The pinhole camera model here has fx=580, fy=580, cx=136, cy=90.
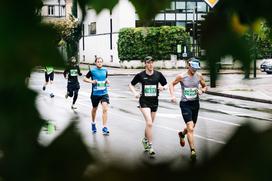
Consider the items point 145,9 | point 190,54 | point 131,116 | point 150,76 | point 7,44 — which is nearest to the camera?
point 7,44

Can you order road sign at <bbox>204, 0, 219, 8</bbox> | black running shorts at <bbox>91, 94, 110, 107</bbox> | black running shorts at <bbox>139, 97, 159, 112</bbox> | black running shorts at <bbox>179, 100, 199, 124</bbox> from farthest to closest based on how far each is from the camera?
black running shorts at <bbox>91, 94, 110, 107</bbox>, black running shorts at <bbox>139, 97, 159, 112</bbox>, black running shorts at <bbox>179, 100, 199, 124</bbox>, road sign at <bbox>204, 0, 219, 8</bbox>

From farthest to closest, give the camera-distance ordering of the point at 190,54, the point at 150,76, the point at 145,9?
the point at 150,76, the point at 145,9, the point at 190,54

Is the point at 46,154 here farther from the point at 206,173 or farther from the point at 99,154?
the point at 206,173

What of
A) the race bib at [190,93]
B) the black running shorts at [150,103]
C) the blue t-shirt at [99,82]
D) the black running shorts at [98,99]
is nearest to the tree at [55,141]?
the race bib at [190,93]

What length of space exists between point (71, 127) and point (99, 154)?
0.06m

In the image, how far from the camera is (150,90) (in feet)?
30.2

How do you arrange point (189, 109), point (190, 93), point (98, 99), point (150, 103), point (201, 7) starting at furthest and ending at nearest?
point (98, 99) → point (150, 103) → point (190, 93) → point (189, 109) → point (201, 7)

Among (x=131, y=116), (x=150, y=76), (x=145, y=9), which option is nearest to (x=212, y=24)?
(x=145, y=9)

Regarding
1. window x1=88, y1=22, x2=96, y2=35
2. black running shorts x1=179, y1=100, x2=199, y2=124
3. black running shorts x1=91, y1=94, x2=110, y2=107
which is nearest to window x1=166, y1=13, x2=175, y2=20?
window x1=88, y1=22, x2=96, y2=35

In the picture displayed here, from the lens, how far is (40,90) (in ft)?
2.89

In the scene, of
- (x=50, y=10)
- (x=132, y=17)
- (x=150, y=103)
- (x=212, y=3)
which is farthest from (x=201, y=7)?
(x=150, y=103)

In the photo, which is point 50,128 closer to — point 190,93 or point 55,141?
point 55,141

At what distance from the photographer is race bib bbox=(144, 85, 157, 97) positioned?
362 inches

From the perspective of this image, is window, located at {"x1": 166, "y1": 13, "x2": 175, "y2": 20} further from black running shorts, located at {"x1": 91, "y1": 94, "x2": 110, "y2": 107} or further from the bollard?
black running shorts, located at {"x1": 91, "y1": 94, "x2": 110, "y2": 107}
